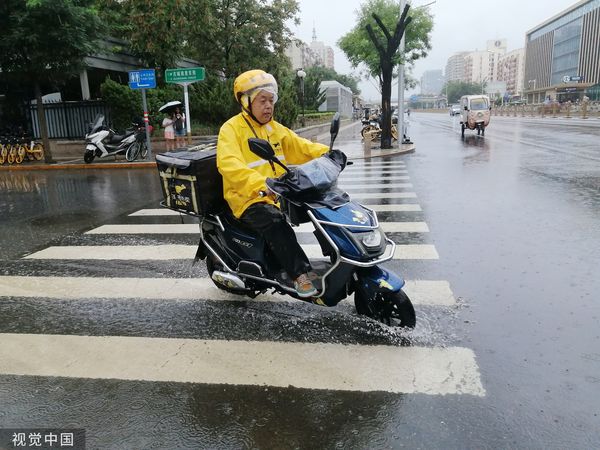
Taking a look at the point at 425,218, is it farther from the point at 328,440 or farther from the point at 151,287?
the point at 328,440

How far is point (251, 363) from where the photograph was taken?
330cm

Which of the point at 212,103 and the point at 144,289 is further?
the point at 212,103

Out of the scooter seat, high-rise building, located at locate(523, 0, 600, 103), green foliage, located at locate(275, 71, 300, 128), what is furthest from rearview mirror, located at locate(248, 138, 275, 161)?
high-rise building, located at locate(523, 0, 600, 103)

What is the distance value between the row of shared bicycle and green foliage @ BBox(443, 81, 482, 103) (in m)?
136

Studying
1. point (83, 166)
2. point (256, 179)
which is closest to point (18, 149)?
point (83, 166)

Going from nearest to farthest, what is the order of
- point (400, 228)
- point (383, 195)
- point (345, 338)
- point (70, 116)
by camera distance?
point (345, 338) < point (400, 228) < point (383, 195) < point (70, 116)

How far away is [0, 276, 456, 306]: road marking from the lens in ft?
14.5

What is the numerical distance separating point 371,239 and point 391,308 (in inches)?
24.6

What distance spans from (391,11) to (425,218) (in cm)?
3255

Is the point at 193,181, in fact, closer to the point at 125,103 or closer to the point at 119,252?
the point at 119,252

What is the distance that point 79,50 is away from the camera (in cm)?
1566

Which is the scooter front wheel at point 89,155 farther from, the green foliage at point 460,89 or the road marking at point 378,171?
the green foliage at point 460,89

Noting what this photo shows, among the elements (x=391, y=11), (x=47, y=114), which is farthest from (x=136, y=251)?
(x=391, y=11)

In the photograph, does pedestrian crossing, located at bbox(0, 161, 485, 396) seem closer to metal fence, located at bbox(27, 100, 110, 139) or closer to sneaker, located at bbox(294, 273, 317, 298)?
sneaker, located at bbox(294, 273, 317, 298)
